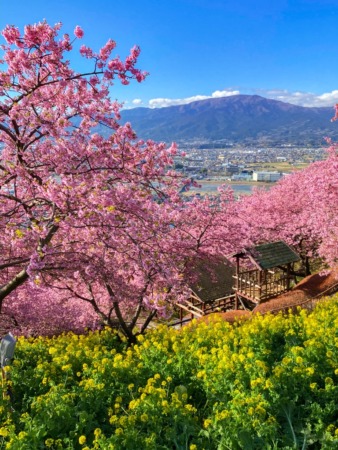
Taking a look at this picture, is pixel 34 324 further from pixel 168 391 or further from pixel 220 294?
pixel 220 294

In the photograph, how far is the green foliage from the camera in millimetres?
4883

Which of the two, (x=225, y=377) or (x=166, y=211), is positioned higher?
(x=166, y=211)

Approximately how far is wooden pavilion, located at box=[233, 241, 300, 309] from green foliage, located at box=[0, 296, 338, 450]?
11.6 metres

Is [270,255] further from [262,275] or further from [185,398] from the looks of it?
[185,398]

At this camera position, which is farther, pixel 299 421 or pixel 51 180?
pixel 51 180

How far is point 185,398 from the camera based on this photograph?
223 inches

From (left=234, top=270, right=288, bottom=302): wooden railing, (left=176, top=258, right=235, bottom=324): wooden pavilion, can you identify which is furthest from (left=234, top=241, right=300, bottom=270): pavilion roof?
(left=176, top=258, right=235, bottom=324): wooden pavilion

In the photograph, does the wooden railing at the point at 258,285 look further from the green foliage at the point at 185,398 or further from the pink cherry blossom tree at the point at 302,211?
the green foliage at the point at 185,398

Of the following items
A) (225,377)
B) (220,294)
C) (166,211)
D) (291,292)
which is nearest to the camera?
(225,377)

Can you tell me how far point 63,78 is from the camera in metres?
7.39

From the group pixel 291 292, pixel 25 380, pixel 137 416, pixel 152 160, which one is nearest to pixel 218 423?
pixel 137 416

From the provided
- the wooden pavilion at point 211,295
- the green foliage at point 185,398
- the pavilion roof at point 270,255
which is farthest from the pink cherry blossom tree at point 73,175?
the wooden pavilion at point 211,295

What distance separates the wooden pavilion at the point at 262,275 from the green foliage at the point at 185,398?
38.1ft

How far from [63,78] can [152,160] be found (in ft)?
8.91
